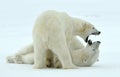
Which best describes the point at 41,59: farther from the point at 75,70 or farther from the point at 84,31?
the point at 84,31

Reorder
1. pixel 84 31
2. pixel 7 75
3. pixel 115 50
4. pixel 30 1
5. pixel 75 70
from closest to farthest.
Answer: pixel 7 75
pixel 75 70
pixel 84 31
pixel 115 50
pixel 30 1

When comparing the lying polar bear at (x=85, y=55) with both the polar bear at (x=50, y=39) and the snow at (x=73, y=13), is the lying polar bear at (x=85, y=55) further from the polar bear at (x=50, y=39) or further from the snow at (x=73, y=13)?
the polar bear at (x=50, y=39)

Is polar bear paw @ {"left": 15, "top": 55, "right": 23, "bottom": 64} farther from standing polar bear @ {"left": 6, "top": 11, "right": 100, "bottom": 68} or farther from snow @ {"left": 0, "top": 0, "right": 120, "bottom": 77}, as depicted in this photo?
standing polar bear @ {"left": 6, "top": 11, "right": 100, "bottom": 68}

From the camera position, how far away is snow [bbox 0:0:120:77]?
6.73 m

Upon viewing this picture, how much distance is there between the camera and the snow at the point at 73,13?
6727mm

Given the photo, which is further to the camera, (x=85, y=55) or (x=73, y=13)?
(x=73, y=13)

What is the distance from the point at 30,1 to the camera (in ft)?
85.8

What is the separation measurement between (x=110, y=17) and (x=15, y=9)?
217 inches

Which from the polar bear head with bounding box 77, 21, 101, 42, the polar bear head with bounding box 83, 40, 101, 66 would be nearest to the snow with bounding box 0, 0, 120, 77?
the polar bear head with bounding box 83, 40, 101, 66

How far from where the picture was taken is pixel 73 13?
20.9 metres

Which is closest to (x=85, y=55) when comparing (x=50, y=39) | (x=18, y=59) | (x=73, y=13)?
(x=50, y=39)

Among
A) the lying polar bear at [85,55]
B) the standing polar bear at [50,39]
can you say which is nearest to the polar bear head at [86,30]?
the lying polar bear at [85,55]

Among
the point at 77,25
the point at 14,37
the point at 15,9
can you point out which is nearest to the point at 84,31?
the point at 77,25

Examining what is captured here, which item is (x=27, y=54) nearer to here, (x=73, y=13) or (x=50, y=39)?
(x=50, y=39)
